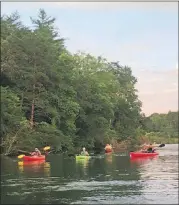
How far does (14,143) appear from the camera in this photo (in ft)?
134

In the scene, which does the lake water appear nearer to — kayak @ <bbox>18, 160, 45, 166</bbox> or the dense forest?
kayak @ <bbox>18, 160, 45, 166</bbox>

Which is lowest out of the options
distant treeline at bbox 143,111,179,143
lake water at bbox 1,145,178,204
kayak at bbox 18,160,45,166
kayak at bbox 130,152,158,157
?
lake water at bbox 1,145,178,204

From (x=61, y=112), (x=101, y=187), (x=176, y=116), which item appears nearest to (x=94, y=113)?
(x=61, y=112)

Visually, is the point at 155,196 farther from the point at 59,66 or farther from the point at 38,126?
the point at 59,66

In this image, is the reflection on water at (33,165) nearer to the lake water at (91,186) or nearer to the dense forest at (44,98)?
the lake water at (91,186)

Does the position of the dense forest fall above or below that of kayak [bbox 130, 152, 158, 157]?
above

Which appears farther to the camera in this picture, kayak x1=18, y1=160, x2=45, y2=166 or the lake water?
kayak x1=18, y1=160, x2=45, y2=166

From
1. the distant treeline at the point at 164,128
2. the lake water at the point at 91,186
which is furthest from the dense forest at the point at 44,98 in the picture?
the distant treeline at the point at 164,128

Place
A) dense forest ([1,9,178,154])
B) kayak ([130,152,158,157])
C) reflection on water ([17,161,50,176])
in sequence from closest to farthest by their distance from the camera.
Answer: reflection on water ([17,161,50,176])
kayak ([130,152,158,157])
dense forest ([1,9,178,154])

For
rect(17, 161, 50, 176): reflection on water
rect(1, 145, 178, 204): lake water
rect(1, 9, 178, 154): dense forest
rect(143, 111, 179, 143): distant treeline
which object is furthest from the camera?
rect(143, 111, 179, 143): distant treeline

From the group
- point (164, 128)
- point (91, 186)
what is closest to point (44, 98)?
point (91, 186)

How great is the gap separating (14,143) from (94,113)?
1830cm

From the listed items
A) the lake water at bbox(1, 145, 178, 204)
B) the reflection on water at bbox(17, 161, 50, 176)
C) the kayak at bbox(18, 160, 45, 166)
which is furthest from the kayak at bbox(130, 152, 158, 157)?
the lake water at bbox(1, 145, 178, 204)

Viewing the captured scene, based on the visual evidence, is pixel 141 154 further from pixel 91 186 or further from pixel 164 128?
pixel 164 128
